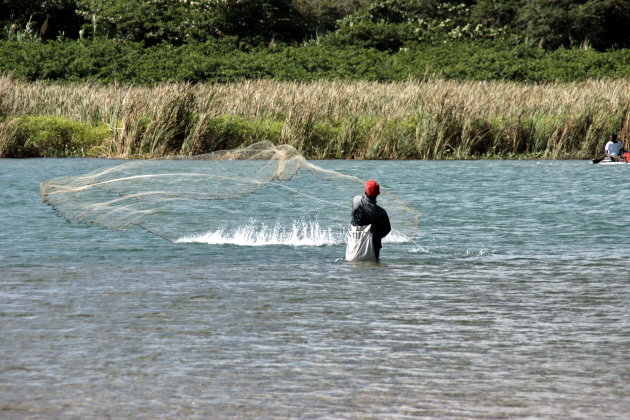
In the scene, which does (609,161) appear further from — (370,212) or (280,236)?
(370,212)

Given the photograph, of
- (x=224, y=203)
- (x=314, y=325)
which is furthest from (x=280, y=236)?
(x=314, y=325)

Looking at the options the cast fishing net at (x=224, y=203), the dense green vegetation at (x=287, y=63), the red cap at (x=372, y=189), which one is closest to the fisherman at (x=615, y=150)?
the cast fishing net at (x=224, y=203)

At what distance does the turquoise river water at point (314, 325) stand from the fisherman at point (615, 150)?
461 inches

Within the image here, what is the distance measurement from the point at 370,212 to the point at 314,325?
3.42 metres

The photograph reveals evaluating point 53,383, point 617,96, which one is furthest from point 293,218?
point 617,96

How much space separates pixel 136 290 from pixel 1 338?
8.48ft

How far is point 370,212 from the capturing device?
12258mm

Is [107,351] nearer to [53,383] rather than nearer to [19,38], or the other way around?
[53,383]

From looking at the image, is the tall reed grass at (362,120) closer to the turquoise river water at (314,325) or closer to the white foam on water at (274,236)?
the white foam on water at (274,236)

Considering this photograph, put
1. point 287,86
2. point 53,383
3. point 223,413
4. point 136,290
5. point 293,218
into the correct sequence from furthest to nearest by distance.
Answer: point 287,86 → point 293,218 → point 136,290 → point 53,383 → point 223,413

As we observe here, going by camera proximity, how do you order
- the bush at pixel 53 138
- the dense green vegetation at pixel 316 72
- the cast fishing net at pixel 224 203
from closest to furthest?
the cast fishing net at pixel 224 203, the dense green vegetation at pixel 316 72, the bush at pixel 53 138

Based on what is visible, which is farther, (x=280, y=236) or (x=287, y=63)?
(x=287, y=63)

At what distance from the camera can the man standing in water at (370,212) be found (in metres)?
12.1

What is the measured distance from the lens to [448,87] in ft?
102
